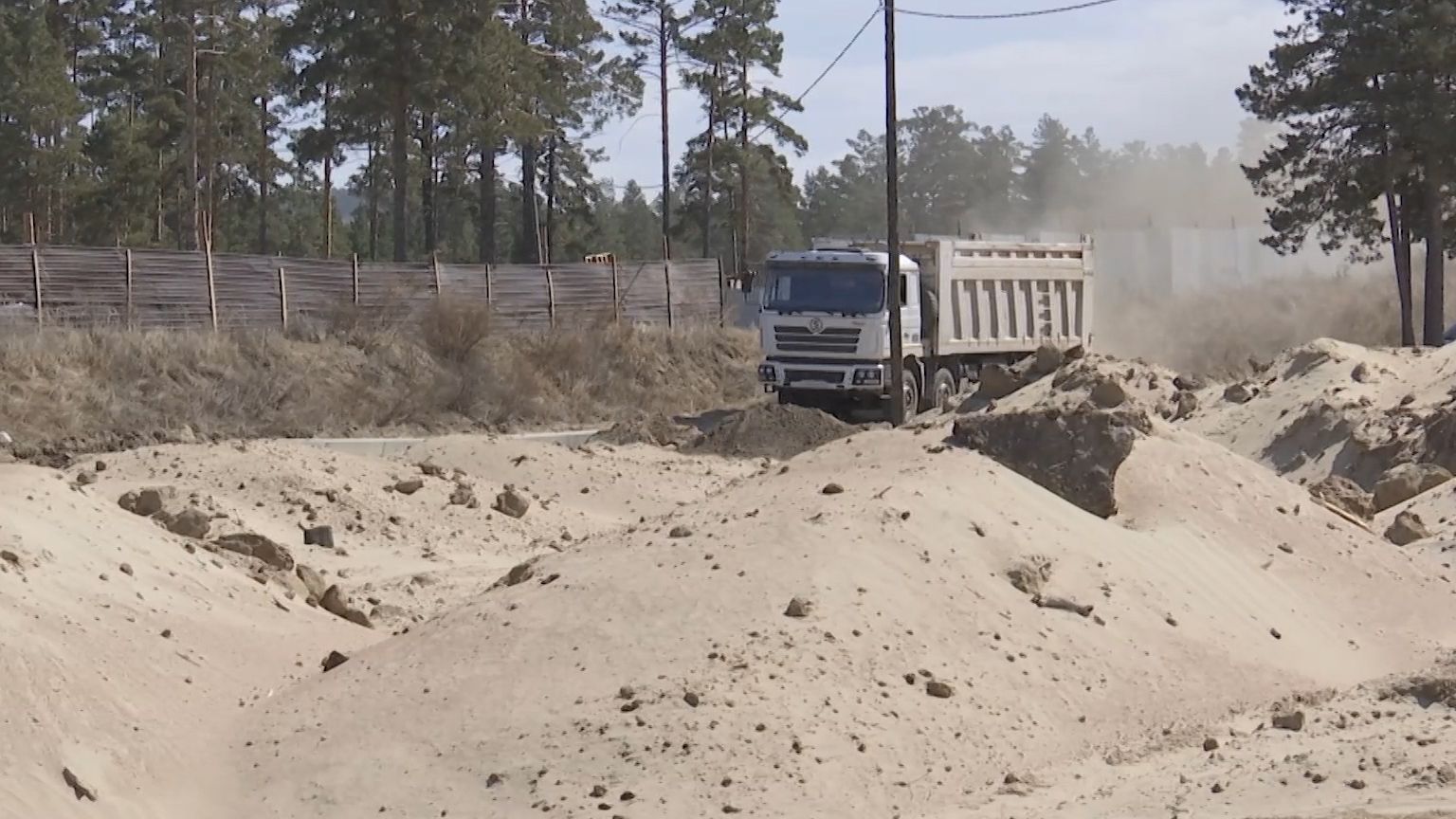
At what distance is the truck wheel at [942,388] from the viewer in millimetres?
29250

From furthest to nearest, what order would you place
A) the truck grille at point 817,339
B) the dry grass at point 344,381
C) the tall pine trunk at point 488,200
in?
the tall pine trunk at point 488,200
the truck grille at point 817,339
the dry grass at point 344,381

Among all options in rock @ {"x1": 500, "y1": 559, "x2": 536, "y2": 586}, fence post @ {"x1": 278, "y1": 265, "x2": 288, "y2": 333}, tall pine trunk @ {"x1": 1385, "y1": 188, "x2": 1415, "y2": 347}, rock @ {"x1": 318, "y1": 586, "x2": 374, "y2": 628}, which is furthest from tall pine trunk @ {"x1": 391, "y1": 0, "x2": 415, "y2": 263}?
rock @ {"x1": 500, "y1": 559, "x2": 536, "y2": 586}

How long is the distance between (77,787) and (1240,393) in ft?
60.3

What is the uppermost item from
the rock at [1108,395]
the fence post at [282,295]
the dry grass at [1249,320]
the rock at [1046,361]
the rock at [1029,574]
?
the fence post at [282,295]

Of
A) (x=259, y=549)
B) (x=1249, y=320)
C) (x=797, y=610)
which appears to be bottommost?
(x=1249, y=320)

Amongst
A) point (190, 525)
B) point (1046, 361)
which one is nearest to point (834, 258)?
point (1046, 361)

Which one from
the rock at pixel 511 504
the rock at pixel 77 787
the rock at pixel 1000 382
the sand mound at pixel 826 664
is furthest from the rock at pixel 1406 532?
the rock at pixel 77 787

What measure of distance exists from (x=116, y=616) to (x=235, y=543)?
3189mm

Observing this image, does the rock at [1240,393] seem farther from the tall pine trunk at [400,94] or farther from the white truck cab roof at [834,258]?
the tall pine trunk at [400,94]

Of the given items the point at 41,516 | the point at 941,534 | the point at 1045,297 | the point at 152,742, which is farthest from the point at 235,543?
the point at 1045,297

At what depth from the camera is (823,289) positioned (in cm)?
2694

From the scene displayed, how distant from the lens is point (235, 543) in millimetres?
13906

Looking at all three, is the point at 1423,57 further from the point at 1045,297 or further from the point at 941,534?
the point at 941,534

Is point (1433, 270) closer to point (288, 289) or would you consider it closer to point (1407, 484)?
point (1407, 484)
